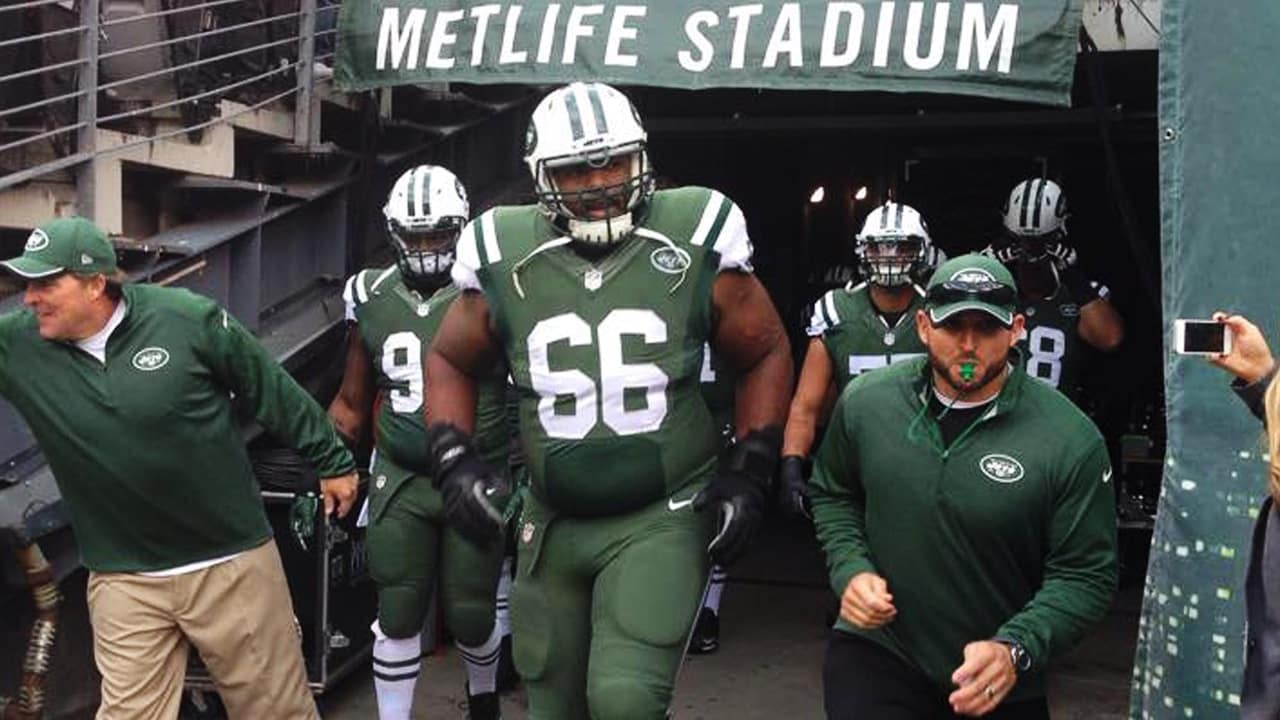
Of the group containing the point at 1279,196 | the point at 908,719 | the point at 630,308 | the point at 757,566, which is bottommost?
the point at 757,566

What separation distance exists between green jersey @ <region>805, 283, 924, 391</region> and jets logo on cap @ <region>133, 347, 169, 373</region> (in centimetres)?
299

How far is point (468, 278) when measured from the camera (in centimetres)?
372

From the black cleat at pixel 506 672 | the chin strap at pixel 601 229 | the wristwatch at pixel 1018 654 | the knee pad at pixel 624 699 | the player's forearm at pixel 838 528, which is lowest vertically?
the black cleat at pixel 506 672

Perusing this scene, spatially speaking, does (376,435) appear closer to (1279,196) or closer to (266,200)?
(266,200)

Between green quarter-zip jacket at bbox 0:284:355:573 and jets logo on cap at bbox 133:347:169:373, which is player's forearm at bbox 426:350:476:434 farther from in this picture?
jets logo on cap at bbox 133:347:169:373

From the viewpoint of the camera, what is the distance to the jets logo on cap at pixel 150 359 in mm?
4180

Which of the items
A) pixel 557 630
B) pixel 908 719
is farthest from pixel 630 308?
pixel 908 719

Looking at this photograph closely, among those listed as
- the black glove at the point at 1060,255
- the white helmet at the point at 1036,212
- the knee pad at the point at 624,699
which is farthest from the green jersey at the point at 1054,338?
the knee pad at the point at 624,699

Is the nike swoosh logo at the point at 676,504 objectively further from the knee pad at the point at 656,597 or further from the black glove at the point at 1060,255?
the black glove at the point at 1060,255

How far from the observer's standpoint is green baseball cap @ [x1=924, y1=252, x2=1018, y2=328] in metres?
3.30

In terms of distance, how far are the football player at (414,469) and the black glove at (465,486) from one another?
123 cm

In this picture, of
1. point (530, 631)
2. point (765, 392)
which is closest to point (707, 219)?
point (765, 392)

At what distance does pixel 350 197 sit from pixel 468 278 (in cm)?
422

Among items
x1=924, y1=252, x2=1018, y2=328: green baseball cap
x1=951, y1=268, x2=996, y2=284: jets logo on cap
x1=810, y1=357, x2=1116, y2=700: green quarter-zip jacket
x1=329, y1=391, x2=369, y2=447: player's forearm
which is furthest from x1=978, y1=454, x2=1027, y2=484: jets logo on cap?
x1=329, y1=391, x2=369, y2=447: player's forearm
